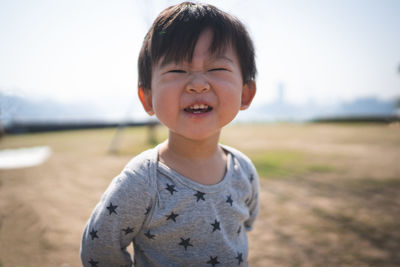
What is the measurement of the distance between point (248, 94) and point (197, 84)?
1.64 ft

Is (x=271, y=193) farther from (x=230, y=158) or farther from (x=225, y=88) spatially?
(x=225, y=88)

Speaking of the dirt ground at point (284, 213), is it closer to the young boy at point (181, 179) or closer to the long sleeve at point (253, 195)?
the long sleeve at point (253, 195)

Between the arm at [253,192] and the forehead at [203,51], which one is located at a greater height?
the forehead at [203,51]

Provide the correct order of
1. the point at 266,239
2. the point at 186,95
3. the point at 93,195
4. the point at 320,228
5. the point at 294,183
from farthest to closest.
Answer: the point at 294,183 → the point at 93,195 → the point at 320,228 → the point at 266,239 → the point at 186,95

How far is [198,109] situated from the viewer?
111cm

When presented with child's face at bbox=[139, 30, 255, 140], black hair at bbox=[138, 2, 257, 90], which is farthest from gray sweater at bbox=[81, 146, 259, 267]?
black hair at bbox=[138, 2, 257, 90]

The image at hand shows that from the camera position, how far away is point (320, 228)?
2615mm

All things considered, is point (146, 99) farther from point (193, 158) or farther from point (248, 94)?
point (248, 94)

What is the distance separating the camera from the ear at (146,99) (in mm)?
1278

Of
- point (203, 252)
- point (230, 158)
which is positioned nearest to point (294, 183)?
point (230, 158)

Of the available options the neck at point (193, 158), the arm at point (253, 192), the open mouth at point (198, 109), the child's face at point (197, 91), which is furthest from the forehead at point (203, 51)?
the arm at point (253, 192)

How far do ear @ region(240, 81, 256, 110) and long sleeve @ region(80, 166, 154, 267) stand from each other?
2.34ft

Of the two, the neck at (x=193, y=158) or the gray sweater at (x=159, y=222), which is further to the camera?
the neck at (x=193, y=158)

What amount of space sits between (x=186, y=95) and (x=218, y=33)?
0.34 metres
